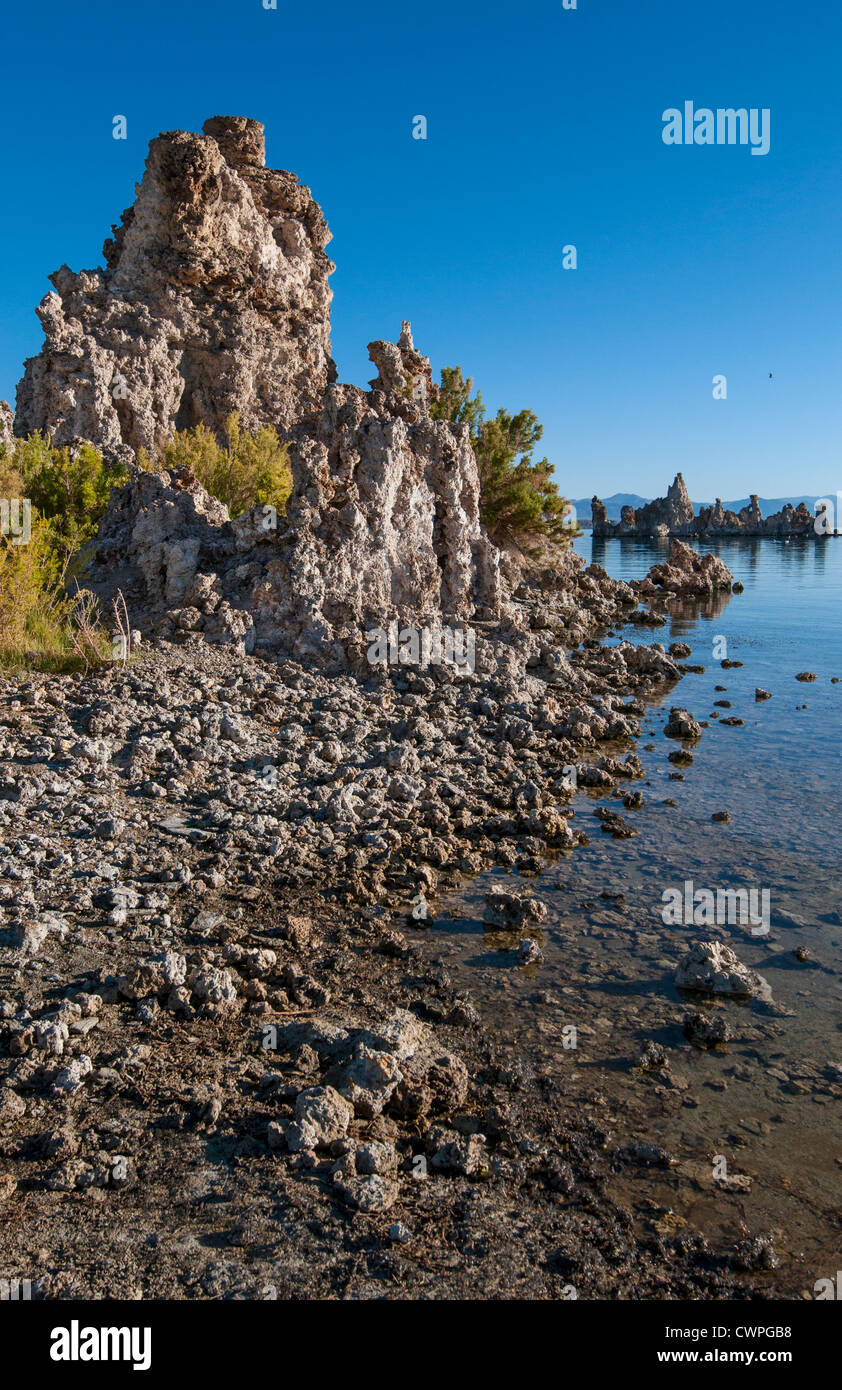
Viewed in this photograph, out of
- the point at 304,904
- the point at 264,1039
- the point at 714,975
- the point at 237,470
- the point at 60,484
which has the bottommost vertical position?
the point at 714,975

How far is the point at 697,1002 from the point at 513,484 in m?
25.5

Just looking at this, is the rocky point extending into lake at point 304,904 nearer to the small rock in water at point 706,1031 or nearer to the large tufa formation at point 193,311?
the small rock in water at point 706,1031

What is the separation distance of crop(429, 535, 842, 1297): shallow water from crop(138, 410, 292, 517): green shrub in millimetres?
12930

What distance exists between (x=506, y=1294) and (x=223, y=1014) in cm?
252

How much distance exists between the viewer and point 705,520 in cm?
11650

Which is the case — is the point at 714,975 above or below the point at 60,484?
below

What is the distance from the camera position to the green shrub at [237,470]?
67.8 feet

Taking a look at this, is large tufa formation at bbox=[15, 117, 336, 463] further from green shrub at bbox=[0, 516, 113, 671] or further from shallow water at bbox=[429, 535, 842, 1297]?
shallow water at bbox=[429, 535, 842, 1297]

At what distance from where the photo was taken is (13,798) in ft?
24.4

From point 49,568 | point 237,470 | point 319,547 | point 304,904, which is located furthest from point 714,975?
point 237,470

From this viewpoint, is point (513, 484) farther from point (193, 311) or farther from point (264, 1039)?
point (264, 1039)

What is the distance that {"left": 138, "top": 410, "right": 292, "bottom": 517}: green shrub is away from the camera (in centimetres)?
2066

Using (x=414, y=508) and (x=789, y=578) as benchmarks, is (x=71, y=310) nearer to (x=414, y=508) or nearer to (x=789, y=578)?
(x=414, y=508)

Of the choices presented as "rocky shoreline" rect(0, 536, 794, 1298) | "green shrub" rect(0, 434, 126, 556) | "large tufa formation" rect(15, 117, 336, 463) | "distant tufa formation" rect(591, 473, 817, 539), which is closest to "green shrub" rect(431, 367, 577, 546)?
"large tufa formation" rect(15, 117, 336, 463)
